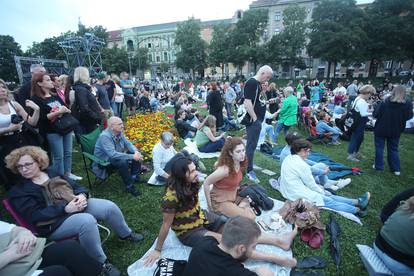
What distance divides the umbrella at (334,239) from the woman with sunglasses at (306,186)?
1.04 feet

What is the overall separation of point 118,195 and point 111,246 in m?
1.40

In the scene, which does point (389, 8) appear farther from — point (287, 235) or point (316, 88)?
point (287, 235)

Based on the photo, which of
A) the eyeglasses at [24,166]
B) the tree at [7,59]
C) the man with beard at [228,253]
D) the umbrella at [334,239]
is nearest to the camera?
the man with beard at [228,253]

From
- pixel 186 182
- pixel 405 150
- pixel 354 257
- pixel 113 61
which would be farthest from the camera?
pixel 113 61

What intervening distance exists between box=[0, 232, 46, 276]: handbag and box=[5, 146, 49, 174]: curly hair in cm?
75

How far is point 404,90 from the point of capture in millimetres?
4855

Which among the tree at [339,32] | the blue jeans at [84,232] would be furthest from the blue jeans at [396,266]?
the tree at [339,32]

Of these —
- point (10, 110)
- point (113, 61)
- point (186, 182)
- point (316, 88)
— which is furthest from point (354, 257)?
point (113, 61)

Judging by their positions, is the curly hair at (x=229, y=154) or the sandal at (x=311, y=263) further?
the curly hair at (x=229, y=154)

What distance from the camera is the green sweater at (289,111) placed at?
281 inches

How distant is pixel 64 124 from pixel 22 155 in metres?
1.63

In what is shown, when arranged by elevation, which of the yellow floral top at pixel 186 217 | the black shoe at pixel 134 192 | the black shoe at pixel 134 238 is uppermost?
the yellow floral top at pixel 186 217

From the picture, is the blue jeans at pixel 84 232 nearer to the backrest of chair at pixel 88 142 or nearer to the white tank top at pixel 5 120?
the white tank top at pixel 5 120

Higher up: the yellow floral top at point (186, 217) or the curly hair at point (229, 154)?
the curly hair at point (229, 154)
